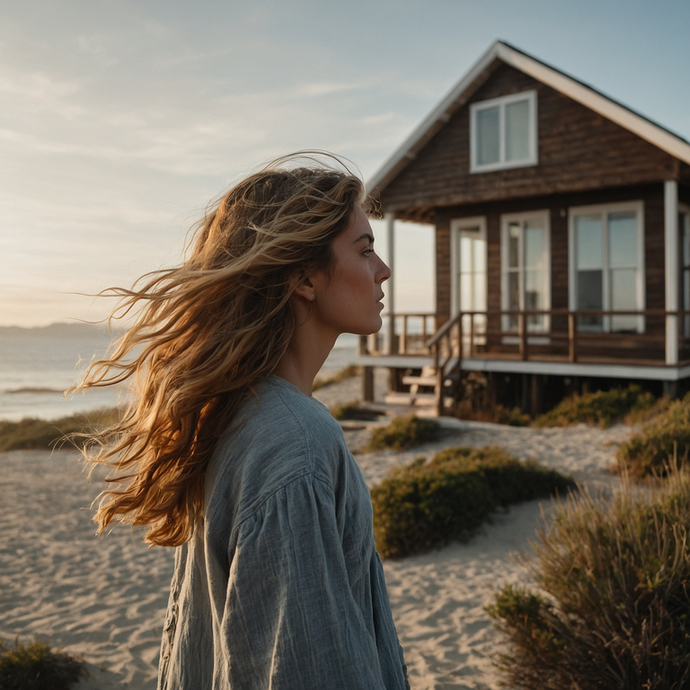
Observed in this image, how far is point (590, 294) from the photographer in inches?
583

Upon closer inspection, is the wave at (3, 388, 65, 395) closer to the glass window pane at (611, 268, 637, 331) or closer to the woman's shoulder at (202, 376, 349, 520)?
the glass window pane at (611, 268, 637, 331)

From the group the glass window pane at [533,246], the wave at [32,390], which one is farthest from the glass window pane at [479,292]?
the wave at [32,390]

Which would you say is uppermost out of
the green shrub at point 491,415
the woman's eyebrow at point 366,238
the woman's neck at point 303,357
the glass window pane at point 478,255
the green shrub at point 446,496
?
the glass window pane at point 478,255

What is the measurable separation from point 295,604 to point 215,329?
67 cm

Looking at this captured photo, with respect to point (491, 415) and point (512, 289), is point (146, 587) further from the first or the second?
point (512, 289)

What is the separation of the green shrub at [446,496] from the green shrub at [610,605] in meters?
2.80

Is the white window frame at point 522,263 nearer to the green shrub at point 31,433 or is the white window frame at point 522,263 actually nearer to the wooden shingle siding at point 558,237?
the wooden shingle siding at point 558,237

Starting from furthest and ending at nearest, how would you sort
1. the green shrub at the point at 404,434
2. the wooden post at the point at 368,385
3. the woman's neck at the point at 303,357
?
the wooden post at the point at 368,385 → the green shrub at the point at 404,434 → the woman's neck at the point at 303,357

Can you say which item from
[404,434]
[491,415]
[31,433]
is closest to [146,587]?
[404,434]

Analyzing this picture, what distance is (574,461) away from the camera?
9695 mm

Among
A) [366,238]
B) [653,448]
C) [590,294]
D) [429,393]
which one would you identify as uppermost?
[590,294]

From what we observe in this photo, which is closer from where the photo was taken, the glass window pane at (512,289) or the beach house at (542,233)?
the beach house at (542,233)

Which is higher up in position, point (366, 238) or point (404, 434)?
point (366, 238)

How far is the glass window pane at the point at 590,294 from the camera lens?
579 inches
